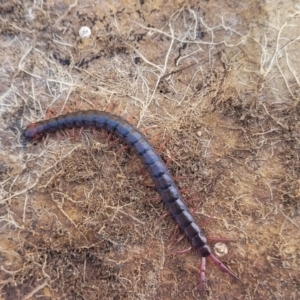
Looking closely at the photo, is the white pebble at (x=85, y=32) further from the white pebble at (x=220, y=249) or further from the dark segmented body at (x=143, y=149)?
the white pebble at (x=220, y=249)

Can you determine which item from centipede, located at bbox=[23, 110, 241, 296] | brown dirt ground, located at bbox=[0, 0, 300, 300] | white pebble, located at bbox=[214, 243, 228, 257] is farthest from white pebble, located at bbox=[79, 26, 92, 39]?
white pebble, located at bbox=[214, 243, 228, 257]

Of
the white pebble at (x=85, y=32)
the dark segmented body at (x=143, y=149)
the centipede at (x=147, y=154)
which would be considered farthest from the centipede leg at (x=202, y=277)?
the white pebble at (x=85, y=32)

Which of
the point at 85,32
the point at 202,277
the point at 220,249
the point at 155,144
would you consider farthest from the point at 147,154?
the point at 85,32

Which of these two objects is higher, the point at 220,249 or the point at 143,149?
the point at 143,149

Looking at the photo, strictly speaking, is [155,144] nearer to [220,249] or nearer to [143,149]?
[143,149]

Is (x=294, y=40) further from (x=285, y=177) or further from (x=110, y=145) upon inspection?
(x=110, y=145)

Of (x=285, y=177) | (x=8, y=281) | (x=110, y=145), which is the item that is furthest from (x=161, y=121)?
(x=8, y=281)

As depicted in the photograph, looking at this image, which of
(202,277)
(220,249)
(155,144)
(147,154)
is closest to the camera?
(202,277)
